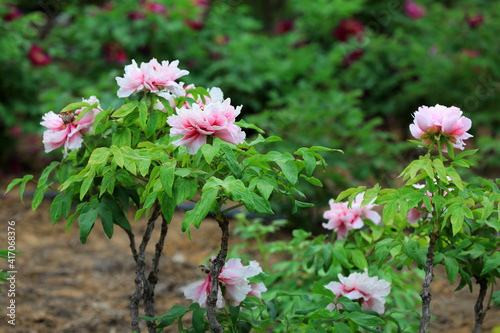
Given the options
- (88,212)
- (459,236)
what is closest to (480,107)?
(459,236)

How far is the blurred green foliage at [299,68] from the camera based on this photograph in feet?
12.0

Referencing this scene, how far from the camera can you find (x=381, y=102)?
5301mm

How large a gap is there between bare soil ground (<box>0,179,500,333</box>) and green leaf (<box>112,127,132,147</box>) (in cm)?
129

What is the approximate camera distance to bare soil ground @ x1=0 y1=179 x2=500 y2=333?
2.52 m

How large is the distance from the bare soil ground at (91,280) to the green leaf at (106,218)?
1222 millimetres

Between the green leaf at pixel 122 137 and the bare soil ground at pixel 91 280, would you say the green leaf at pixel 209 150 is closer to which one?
the green leaf at pixel 122 137

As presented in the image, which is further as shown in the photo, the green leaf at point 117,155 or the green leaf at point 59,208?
the green leaf at point 59,208

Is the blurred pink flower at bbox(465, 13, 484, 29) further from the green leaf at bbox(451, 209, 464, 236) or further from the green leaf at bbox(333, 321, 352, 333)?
the green leaf at bbox(333, 321, 352, 333)

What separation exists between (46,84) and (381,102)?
3.18m

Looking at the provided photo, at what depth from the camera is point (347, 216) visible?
1762 mm

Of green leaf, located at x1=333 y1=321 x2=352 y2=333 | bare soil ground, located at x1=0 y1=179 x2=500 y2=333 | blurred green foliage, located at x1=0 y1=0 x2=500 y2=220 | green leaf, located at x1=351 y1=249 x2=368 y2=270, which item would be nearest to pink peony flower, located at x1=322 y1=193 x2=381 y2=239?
green leaf, located at x1=351 y1=249 x2=368 y2=270

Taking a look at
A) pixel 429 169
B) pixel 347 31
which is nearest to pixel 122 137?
pixel 429 169

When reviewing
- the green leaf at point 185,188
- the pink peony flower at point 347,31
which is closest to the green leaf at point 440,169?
the green leaf at point 185,188

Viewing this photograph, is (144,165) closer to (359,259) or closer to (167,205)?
(167,205)
